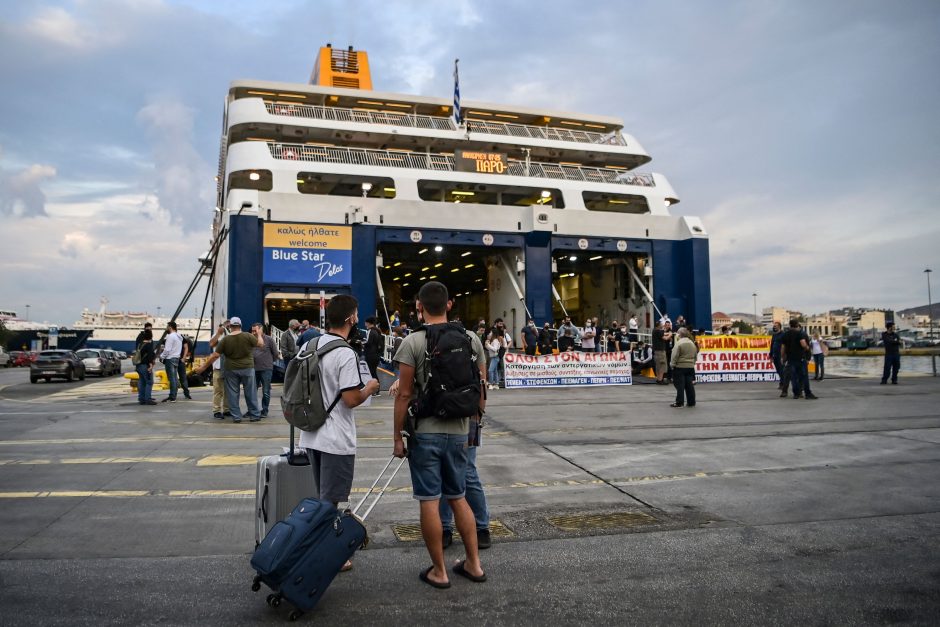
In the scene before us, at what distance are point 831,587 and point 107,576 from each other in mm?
4034

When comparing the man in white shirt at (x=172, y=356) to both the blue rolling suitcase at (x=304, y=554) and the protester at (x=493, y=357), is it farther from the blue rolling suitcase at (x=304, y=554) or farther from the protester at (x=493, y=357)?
the blue rolling suitcase at (x=304, y=554)

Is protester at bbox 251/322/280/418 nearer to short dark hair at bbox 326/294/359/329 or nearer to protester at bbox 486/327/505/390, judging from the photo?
protester at bbox 486/327/505/390

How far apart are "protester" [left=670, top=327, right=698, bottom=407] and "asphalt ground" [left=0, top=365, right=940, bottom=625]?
256cm

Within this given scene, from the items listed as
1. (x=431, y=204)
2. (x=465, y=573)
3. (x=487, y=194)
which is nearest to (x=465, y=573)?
(x=465, y=573)

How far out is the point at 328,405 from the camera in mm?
3652

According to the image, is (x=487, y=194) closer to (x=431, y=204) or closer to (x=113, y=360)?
(x=431, y=204)

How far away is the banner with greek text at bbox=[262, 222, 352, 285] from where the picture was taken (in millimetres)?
19984

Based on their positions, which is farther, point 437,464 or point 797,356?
point 797,356

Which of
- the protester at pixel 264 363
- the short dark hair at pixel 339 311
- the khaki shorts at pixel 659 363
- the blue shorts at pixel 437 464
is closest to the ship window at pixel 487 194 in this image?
the khaki shorts at pixel 659 363

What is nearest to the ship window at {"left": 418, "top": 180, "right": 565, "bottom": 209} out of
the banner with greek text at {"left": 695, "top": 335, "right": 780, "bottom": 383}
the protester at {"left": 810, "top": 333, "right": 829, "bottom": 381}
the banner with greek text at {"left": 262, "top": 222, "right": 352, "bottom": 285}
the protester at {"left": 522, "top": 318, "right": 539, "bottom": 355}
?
the banner with greek text at {"left": 262, "top": 222, "right": 352, "bottom": 285}

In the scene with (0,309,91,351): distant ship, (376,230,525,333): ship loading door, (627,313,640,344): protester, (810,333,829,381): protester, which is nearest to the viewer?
(810,333,829,381): protester

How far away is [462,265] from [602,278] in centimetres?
672

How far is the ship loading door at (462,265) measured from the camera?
73.4 feet

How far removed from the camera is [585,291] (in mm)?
30703
